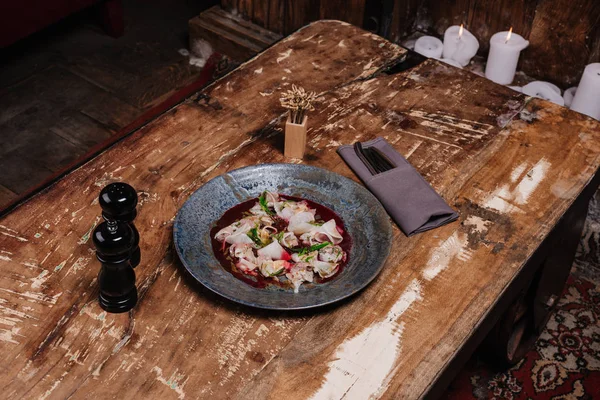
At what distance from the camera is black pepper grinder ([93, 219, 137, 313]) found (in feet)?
3.71

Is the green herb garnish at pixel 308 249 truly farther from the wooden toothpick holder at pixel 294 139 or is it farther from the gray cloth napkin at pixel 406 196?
the wooden toothpick holder at pixel 294 139

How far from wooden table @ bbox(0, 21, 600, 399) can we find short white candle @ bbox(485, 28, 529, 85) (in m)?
0.61

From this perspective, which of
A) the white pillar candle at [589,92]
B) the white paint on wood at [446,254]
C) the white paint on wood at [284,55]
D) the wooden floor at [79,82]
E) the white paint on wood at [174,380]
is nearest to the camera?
the white paint on wood at [174,380]

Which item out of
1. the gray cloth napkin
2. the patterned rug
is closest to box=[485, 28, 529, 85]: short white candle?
the patterned rug

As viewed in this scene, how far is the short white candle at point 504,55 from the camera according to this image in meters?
2.45

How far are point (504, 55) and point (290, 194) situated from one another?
1311 mm

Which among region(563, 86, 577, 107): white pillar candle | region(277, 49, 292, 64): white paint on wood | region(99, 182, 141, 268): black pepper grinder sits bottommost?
region(563, 86, 577, 107): white pillar candle

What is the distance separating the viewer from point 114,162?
60.5 inches

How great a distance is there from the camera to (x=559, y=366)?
203 cm

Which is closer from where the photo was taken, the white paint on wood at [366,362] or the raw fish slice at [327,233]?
the white paint on wood at [366,362]

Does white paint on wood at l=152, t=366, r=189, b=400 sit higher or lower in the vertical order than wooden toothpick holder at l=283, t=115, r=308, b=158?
lower

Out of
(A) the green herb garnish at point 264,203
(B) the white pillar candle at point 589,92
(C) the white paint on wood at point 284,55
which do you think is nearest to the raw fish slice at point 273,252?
(A) the green herb garnish at point 264,203

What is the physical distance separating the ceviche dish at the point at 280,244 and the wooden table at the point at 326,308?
75 millimetres

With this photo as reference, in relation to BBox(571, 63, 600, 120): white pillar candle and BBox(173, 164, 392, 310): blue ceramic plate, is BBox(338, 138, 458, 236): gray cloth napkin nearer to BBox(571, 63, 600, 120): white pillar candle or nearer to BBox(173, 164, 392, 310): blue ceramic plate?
BBox(173, 164, 392, 310): blue ceramic plate
